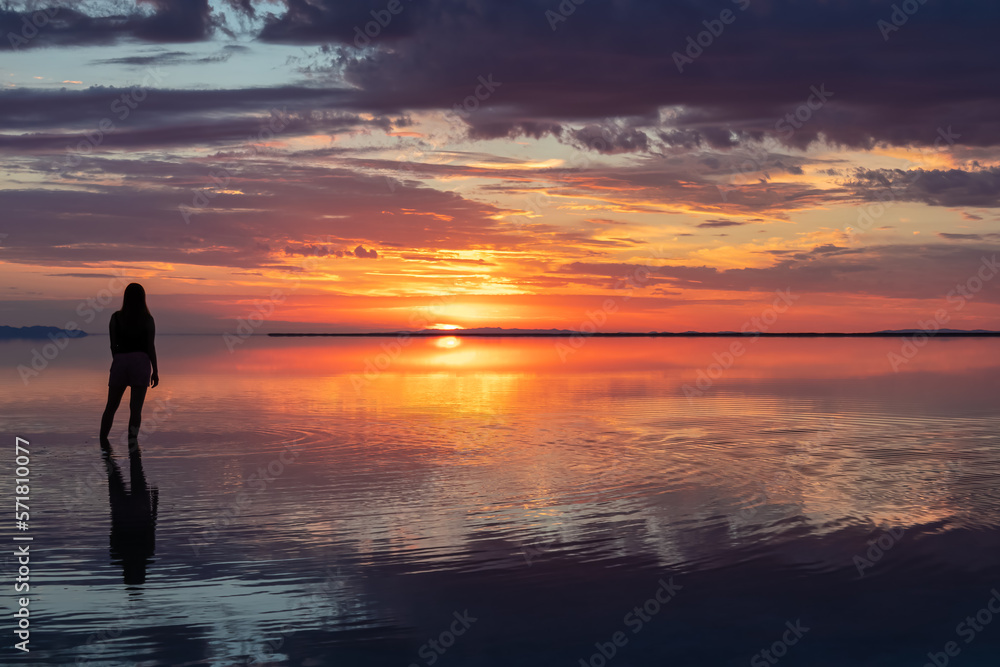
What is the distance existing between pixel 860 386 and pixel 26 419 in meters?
→ 23.9

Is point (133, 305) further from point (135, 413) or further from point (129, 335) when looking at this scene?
point (135, 413)

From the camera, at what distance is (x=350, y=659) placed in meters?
5.54

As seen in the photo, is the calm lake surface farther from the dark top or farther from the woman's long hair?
the woman's long hair

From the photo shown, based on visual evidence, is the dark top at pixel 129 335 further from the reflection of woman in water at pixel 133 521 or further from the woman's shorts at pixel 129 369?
the reflection of woman in water at pixel 133 521

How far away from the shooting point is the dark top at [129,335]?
1421 cm

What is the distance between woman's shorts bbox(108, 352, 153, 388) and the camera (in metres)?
14.2

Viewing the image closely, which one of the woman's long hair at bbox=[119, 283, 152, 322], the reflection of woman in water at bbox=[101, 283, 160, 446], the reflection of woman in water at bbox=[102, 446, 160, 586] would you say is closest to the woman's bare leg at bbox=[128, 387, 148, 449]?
the reflection of woman in water at bbox=[101, 283, 160, 446]

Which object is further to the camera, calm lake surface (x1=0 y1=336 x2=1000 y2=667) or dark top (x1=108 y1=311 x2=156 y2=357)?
dark top (x1=108 y1=311 x2=156 y2=357)

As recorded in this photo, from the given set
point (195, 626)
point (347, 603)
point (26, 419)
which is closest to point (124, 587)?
point (195, 626)

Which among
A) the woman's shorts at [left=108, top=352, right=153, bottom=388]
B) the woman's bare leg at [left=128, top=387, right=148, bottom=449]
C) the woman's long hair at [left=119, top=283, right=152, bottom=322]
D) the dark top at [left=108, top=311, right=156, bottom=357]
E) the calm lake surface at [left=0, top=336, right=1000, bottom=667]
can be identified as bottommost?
the calm lake surface at [left=0, top=336, right=1000, bottom=667]

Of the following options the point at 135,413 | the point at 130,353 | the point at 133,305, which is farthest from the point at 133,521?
the point at 133,305

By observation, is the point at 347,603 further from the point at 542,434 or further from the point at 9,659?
the point at 542,434

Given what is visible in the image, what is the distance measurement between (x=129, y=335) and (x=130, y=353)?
0.97 feet

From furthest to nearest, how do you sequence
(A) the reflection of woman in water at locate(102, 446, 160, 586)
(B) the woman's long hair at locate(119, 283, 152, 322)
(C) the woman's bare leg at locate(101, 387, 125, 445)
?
(B) the woman's long hair at locate(119, 283, 152, 322) → (C) the woman's bare leg at locate(101, 387, 125, 445) → (A) the reflection of woman in water at locate(102, 446, 160, 586)
